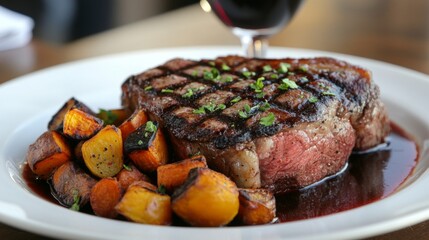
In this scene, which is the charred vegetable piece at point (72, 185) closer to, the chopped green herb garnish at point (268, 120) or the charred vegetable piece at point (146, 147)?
the charred vegetable piece at point (146, 147)

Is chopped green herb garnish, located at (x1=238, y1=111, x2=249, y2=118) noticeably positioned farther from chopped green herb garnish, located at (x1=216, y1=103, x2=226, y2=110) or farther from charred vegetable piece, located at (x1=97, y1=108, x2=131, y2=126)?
charred vegetable piece, located at (x1=97, y1=108, x2=131, y2=126)

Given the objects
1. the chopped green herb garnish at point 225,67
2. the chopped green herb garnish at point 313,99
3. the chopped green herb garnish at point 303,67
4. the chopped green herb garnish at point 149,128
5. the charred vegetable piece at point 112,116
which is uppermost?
the chopped green herb garnish at point 149,128

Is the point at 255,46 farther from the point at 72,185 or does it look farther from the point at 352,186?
the point at 72,185

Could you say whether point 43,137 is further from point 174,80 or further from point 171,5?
point 171,5

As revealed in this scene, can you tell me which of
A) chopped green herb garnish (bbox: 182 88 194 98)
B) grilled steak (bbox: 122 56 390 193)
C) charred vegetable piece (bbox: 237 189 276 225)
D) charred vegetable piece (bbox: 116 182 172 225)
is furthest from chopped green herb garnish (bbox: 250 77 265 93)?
charred vegetable piece (bbox: 116 182 172 225)

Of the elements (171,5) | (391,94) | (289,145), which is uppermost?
(289,145)

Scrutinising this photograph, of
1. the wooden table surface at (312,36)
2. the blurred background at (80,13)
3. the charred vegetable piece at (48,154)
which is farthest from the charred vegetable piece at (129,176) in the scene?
the blurred background at (80,13)

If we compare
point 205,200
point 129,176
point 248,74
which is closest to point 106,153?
point 129,176

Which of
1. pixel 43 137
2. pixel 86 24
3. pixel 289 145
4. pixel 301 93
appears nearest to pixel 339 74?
pixel 301 93
